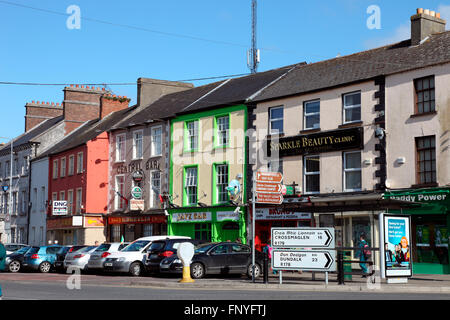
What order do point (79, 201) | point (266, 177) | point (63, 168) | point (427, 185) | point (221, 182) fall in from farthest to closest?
point (63, 168) < point (79, 201) < point (221, 182) < point (427, 185) < point (266, 177)

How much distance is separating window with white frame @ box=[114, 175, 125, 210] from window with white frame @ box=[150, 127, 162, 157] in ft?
12.9

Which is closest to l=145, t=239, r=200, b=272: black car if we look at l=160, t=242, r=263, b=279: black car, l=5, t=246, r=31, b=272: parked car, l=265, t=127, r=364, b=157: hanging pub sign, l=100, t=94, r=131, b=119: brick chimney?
l=160, t=242, r=263, b=279: black car

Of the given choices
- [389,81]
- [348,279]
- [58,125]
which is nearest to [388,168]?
[389,81]

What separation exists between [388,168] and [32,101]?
42.3 meters

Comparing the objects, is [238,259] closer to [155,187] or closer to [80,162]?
[155,187]

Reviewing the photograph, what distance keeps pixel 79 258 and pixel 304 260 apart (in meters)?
13.9

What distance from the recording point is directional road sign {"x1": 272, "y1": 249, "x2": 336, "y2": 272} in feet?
65.7

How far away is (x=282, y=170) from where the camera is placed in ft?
103

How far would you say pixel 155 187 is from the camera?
3872cm

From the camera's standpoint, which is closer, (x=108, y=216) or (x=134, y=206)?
(x=134, y=206)

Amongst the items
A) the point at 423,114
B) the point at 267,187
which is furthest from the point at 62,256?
the point at 423,114

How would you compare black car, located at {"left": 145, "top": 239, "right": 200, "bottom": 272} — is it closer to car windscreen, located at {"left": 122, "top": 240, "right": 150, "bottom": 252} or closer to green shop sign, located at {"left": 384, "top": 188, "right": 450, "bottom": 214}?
car windscreen, located at {"left": 122, "top": 240, "right": 150, "bottom": 252}
